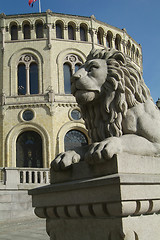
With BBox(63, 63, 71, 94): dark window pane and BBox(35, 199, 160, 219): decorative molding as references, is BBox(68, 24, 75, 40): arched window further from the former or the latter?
BBox(35, 199, 160, 219): decorative molding

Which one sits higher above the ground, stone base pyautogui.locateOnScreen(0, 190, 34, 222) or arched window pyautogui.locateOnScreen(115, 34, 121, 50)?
arched window pyautogui.locateOnScreen(115, 34, 121, 50)

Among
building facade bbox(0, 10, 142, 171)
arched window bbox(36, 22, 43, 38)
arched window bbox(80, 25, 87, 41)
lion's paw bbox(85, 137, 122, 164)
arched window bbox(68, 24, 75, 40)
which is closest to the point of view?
lion's paw bbox(85, 137, 122, 164)

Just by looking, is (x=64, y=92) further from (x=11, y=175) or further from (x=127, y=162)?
(x=127, y=162)

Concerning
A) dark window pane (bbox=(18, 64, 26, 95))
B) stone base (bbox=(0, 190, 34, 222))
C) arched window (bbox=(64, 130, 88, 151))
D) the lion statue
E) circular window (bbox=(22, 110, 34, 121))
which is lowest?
stone base (bbox=(0, 190, 34, 222))

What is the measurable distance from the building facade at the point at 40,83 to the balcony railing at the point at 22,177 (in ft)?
20.1

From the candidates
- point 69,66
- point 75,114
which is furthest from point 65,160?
point 69,66

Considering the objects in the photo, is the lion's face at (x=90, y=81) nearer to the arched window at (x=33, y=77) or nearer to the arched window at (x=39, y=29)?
the arched window at (x=33, y=77)

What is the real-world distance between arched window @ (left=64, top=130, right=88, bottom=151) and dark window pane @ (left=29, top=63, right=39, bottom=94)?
15.2 feet

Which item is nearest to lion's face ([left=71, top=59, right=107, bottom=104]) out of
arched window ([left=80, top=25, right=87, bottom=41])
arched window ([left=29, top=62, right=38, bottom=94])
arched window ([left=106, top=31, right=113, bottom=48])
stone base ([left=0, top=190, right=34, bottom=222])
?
stone base ([left=0, top=190, right=34, bottom=222])

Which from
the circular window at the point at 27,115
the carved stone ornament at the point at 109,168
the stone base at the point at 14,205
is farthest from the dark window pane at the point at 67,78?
the carved stone ornament at the point at 109,168

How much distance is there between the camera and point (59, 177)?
2881mm

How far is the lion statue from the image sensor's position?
112 inches

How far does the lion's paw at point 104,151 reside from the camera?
2412 mm

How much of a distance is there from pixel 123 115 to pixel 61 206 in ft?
3.44
